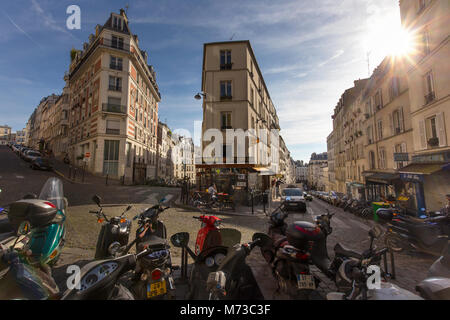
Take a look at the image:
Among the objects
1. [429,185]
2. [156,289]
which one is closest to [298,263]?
[156,289]

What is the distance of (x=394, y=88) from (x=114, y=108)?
97.6 ft

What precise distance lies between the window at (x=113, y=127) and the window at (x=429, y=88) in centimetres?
2872

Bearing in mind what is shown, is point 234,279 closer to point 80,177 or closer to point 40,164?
point 80,177

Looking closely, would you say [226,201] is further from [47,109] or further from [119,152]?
[47,109]

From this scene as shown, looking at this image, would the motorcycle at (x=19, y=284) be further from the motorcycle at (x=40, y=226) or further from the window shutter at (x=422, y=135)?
the window shutter at (x=422, y=135)

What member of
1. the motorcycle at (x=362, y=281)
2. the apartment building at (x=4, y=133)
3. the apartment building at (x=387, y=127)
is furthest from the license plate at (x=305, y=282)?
the apartment building at (x=4, y=133)

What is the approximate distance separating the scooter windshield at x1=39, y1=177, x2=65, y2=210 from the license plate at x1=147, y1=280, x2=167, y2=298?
2920 millimetres

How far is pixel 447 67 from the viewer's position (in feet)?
33.1

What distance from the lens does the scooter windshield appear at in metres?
3.77

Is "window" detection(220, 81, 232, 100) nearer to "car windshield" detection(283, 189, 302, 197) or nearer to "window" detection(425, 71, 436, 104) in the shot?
"car windshield" detection(283, 189, 302, 197)

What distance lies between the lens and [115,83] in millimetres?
24781

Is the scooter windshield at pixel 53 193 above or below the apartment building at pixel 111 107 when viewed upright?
below

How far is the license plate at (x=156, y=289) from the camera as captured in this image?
7.39 ft

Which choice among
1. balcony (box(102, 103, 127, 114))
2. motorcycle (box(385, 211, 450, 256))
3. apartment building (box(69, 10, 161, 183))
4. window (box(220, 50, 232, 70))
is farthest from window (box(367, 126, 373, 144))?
balcony (box(102, 103, 127, 114))
